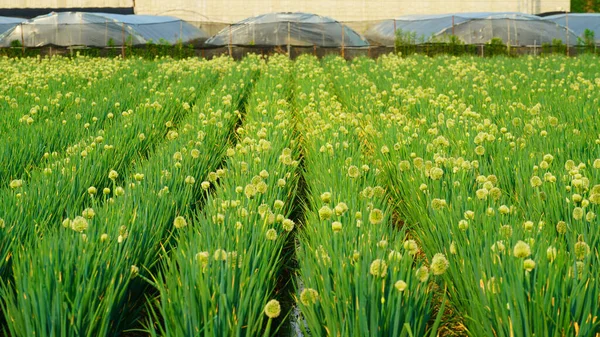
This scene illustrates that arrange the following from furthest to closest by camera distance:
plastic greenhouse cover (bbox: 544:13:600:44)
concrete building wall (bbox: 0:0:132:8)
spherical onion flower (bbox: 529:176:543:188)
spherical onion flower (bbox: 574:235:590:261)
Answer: concrete building wall (bbox: 0:0:132:8)
plastic greenhouse cover (bbox: 544:13:600:44)
spherical onion flower (bbox: 529:176:543:188)
spherical onion flower (bbox: 574:235:590:261)

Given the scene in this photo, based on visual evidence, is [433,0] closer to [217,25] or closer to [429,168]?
[217,25]

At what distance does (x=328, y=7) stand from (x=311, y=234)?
988 inches

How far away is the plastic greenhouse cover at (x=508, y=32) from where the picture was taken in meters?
19.6

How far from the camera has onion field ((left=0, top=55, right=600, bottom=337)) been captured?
6.50 ft

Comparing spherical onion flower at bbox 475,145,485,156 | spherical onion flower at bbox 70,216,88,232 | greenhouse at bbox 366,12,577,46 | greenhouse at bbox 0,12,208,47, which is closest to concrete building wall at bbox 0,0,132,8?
greenhouse at bbox 0,12,208,47

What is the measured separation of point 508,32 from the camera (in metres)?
19.6

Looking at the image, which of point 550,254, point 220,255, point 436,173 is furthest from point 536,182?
point 220,255

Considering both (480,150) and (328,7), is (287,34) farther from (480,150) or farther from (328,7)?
(480,150)

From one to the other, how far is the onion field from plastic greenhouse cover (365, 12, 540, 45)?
49.5 feet

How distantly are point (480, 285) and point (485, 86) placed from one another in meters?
Answer: 6.59

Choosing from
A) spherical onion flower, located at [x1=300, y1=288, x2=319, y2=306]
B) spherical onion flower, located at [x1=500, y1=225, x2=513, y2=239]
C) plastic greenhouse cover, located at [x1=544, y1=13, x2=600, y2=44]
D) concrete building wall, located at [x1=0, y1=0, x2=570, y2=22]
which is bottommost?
spherical onion flower, located at [x1=300, y1=288, x2=319, y2=306]

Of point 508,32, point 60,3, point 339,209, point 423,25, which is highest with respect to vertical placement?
point 60,3

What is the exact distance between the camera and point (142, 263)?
2.69m

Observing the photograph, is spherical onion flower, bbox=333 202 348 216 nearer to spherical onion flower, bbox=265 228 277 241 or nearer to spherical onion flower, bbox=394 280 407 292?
spherical onion flower, bbox=265 228 277 241
